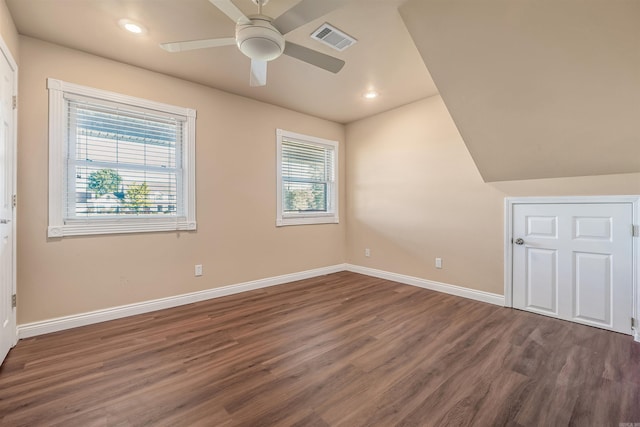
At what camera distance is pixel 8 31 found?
2070 millimetres

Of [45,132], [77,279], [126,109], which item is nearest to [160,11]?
[126,109]

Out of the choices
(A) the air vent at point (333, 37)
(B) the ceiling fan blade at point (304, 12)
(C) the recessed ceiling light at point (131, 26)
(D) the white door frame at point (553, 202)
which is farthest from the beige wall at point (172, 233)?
(D) the white door frame at point (553, 202)

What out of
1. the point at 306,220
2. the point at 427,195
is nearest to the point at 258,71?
the point at 306,220

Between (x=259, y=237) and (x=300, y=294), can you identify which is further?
(x=259, y=237)

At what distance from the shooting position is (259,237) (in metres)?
3.83

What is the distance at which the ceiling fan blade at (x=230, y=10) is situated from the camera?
57.2 inches

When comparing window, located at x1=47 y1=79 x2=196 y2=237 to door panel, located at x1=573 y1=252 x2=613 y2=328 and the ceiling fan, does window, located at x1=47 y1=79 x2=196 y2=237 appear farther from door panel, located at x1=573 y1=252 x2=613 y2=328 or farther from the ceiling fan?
door panel, located at x1=573 y1=252 x2=613 y2=328

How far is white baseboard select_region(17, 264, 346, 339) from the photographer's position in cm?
243

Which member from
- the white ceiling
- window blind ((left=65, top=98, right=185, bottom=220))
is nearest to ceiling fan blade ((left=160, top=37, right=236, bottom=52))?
the white ceiling

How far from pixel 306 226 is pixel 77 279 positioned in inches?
109

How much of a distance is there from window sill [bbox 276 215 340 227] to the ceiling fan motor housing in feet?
8.30

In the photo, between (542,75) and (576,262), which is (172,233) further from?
(576,262)

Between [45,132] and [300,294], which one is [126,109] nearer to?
[45,132]

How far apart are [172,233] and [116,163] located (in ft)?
2.92
